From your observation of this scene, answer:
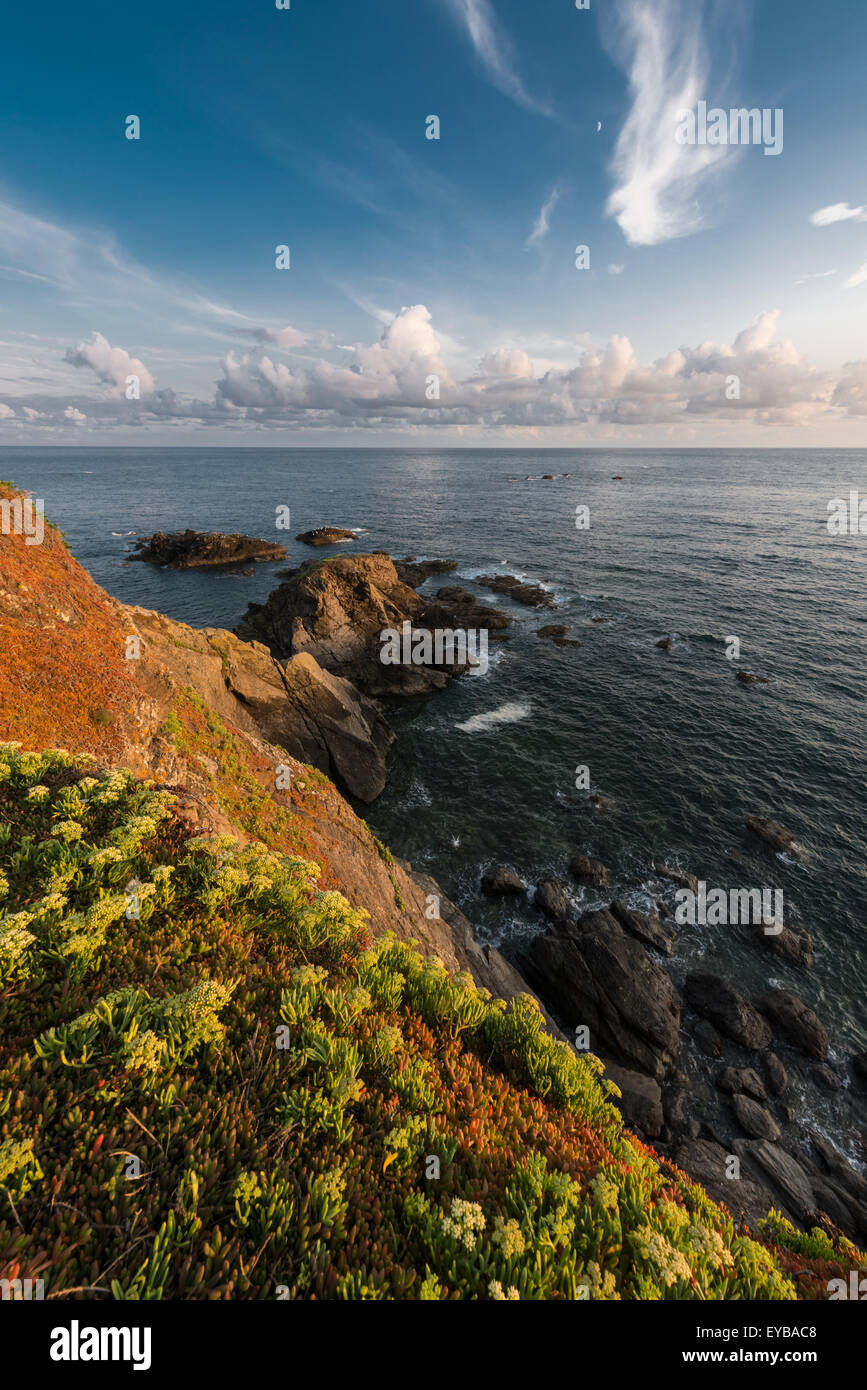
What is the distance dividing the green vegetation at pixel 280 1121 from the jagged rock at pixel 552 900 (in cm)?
1591

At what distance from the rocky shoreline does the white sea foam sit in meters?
8.60

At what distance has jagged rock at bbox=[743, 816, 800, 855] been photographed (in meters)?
27.2

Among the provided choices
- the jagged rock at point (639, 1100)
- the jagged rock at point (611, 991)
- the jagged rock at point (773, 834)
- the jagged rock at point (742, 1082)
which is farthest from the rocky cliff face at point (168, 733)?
the jagged rock at point (773, 834)

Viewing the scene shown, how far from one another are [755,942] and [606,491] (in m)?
167

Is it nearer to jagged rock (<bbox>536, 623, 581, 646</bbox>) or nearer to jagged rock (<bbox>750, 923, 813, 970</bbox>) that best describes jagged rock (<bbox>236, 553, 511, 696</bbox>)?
jagged rock (<bbox>536, 623, 581, 646</bbox>)

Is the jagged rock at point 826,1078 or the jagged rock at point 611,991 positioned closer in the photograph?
the jagged rock at point 826,1078

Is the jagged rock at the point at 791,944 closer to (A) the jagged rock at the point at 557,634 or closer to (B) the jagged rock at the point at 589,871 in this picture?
(B) the jagged rock at the point at 589,871

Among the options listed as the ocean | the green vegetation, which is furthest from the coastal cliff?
the ocean

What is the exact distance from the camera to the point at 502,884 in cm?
2558

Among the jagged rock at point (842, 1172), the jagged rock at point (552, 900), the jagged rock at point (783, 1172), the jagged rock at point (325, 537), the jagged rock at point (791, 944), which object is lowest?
the jagged rock at point (842, 1172)

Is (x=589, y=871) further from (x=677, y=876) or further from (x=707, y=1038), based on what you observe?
(x=707, y=1038)

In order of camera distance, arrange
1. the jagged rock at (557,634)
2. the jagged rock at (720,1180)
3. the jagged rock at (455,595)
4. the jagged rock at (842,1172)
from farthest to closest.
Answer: the jagged rock at (455,595) → the jagged rock at (557,634) → the jagged rock at (842,1172) → the jagged rock at (720,1180)

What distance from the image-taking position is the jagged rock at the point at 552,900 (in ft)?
80.1

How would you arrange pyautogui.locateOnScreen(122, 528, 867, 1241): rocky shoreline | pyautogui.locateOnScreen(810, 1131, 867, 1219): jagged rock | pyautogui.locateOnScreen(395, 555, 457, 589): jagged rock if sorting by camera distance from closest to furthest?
1. pyautogui.locateOnScreen(810, 1131, 867, 1219): jagged rock
2. pyautogui.locateOnScreen(122, 528, 867, 1241): rocky shoreline
3. pyautogui.locateOnScreen(395, 555, 457, 589): jagged rock
